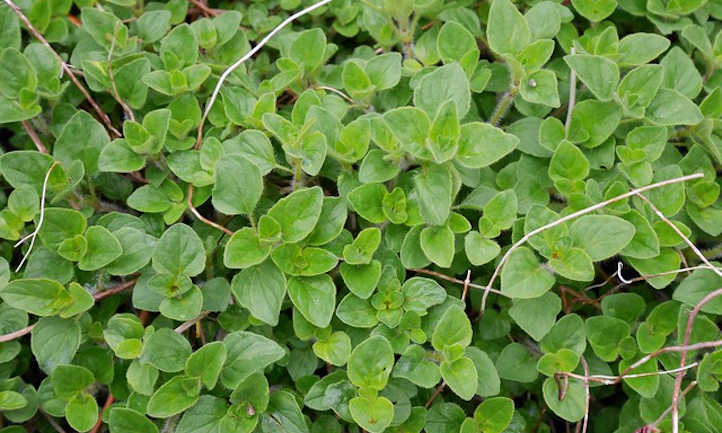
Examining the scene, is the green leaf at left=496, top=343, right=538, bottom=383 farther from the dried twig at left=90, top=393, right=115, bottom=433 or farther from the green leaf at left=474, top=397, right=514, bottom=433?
the dried twig at left=90, top=393, right=115, bottom=433

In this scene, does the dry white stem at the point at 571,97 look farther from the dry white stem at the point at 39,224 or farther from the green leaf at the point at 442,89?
the dry white stem at the point at 39,224

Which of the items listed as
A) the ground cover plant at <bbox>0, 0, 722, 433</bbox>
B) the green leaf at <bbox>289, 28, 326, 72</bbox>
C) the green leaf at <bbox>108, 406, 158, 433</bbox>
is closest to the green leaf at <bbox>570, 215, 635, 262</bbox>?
the ground cover plant at <bbox>0, 0, 722, 433</bbox>

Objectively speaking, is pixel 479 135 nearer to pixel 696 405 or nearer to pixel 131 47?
pixel 696 405

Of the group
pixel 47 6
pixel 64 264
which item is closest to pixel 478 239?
pixel 64 264

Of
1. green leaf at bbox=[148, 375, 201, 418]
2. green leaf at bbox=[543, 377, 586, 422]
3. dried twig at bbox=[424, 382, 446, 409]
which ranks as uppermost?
green leaf at bbox=[148, 375, 201, 418]

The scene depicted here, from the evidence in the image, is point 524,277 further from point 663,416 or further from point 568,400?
point 663,416

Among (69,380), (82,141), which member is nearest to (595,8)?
(82,141)

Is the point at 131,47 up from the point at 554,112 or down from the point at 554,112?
up
